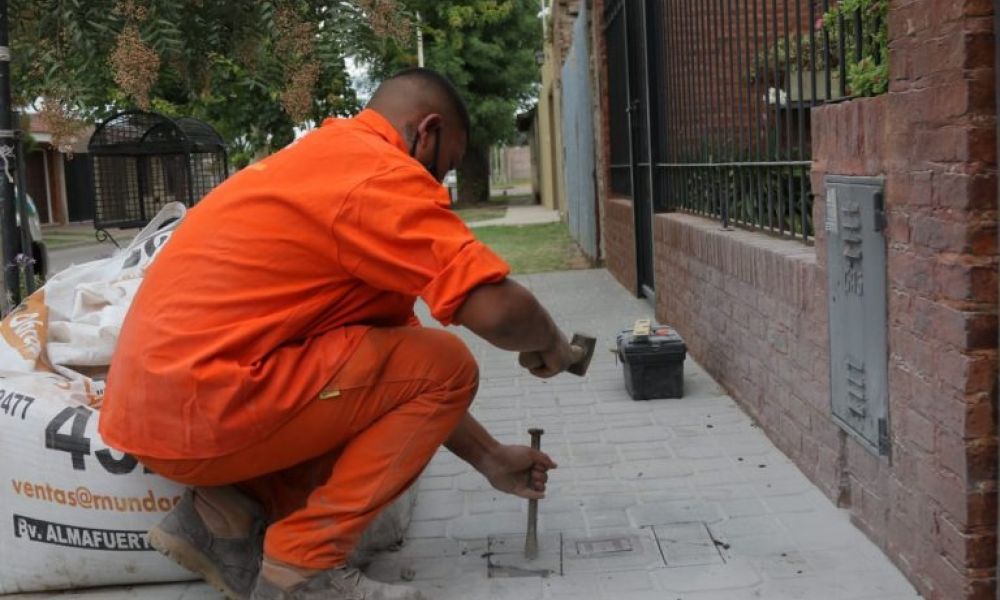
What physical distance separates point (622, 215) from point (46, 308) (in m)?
7.52

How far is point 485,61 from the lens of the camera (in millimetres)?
32219

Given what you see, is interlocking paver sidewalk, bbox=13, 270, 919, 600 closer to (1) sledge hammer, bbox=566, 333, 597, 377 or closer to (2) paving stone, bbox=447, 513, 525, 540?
(2) paving stone, bbox=447, 513, 525, 540

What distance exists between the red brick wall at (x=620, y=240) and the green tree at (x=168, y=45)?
Answer: 16.6 feet

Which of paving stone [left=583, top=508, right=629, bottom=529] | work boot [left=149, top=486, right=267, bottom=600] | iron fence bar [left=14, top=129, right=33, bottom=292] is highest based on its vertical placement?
iron fence bar [left=14, top=129, right=33, bottom=292]

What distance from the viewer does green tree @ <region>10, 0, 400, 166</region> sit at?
15.1ft

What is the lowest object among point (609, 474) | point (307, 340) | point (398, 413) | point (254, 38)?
point (609, 474)

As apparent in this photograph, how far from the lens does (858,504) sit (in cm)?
395

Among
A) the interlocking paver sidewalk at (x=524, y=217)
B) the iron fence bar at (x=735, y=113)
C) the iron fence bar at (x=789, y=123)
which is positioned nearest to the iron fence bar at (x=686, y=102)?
the iron fence bar at (x=735, y=113)

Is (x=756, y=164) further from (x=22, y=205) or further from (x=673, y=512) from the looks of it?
(x=22, y=205)

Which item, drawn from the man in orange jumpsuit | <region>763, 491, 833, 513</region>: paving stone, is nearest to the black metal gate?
<region>763, 491, 833, 513</region>: paving stone

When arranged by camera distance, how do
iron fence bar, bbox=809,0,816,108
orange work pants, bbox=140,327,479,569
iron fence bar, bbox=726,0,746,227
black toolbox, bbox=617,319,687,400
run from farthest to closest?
iron fence bar, bbox=726,0,746,227 < black toolbox, bbox=617,319,687,400 < iron fence bar, bbox=809,0,816,108 < orange work pants, bbox=140,327,479,569

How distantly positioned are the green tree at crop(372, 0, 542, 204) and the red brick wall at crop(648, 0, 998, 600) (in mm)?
26911

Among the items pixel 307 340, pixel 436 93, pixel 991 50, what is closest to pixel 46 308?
pixel 307 340

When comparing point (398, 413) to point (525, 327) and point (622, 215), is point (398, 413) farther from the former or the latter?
point (622, 215)
